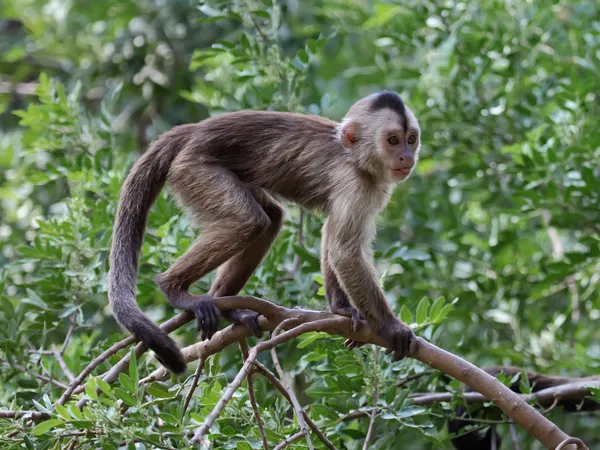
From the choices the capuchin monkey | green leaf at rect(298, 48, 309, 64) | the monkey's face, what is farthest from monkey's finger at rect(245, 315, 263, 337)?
green leaf at rect(298, 48, 309, 64)

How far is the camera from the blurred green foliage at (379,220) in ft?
17.4

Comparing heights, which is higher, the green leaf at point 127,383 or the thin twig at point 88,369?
the green leaf at point 127,383

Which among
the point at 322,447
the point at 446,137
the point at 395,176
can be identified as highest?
the point at 395,176

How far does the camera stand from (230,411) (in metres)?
4.73

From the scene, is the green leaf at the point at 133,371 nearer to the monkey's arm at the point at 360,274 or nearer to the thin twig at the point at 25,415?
the thin twig at the point at 25,415

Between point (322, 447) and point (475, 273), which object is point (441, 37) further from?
point (322, 447)

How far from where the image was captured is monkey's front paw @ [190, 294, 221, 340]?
4.72 m

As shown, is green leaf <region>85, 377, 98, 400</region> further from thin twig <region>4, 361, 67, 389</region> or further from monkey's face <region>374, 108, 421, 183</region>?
monkey's face <region>374, 108, 421, 183</region>

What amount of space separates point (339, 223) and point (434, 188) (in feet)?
9.83

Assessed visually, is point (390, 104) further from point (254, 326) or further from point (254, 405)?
point (254, 405)

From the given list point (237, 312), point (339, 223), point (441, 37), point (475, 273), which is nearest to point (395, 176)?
point (339, 223)

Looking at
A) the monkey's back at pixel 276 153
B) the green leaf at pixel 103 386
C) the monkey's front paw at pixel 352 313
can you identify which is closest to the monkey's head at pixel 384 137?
the monkey's back at pixel 276 153

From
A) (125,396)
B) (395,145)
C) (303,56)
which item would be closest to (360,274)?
(395,145)

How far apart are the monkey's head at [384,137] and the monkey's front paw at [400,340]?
3.66ft
